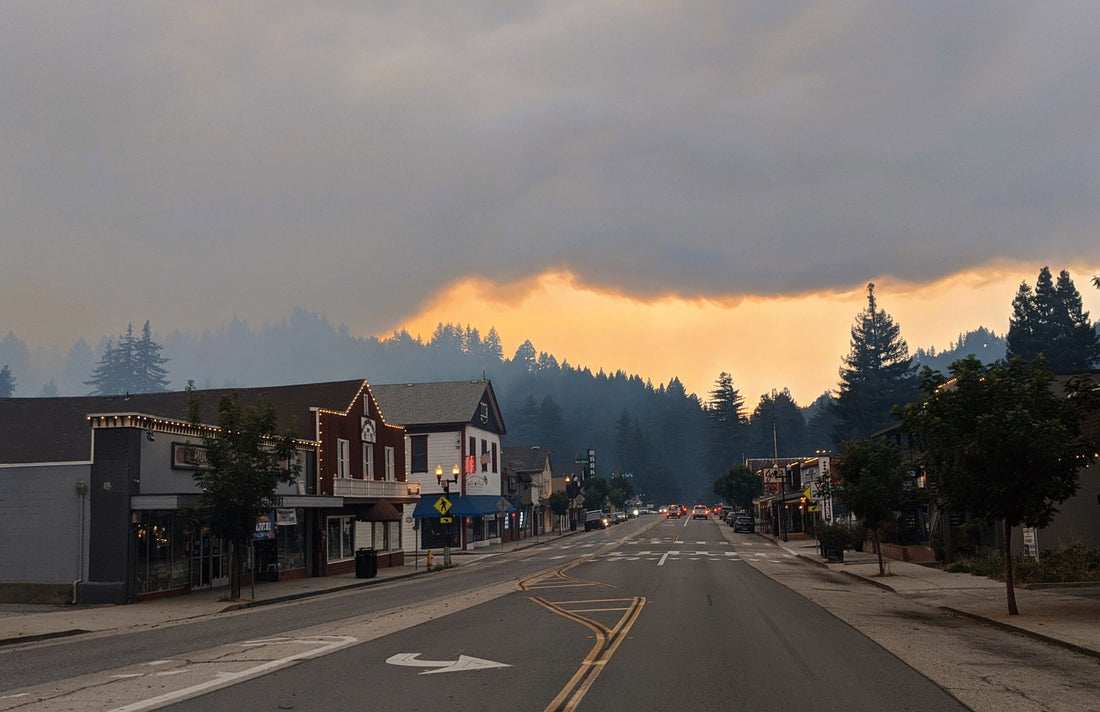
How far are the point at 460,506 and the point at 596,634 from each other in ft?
166

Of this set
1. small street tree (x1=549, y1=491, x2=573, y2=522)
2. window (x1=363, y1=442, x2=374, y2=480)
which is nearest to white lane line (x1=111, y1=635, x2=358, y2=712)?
window (x1=363, y1=442, x2=374, y2=480)

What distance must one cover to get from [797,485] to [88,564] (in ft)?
229

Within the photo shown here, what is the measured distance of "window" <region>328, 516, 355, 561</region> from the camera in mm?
42959

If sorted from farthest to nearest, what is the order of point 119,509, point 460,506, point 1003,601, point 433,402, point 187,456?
point 433,402 < point 460,506 < point 187,456 < point 119,509 < point 1003,601

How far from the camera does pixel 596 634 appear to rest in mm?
17688

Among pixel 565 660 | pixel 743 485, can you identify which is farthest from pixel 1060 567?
pixel 743 485

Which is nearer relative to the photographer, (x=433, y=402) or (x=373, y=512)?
(x=373, y=512)

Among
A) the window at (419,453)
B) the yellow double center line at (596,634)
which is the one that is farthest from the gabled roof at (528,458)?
the yellow double center line at (596,634)

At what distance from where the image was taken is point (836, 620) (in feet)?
68.2

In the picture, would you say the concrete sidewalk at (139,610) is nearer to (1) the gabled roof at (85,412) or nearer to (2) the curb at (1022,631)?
(1) the gabled roof at (85,412)

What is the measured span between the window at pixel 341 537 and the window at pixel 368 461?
2730mm

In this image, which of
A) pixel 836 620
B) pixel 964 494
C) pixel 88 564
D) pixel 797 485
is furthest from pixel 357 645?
pixel 797 485

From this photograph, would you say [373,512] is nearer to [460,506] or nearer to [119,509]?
[119,509]

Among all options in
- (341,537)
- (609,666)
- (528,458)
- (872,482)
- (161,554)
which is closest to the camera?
(609,666)
